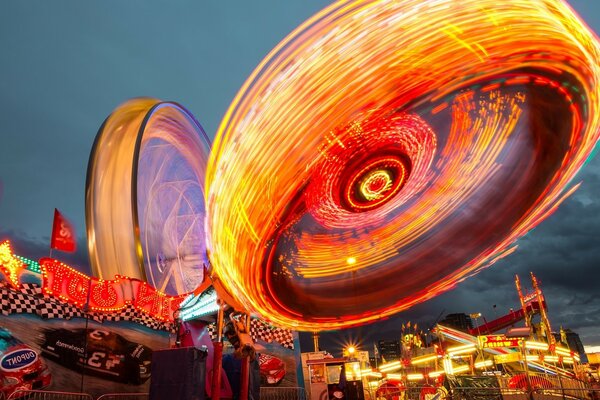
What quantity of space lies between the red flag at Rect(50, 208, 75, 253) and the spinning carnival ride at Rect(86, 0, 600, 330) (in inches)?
31.5

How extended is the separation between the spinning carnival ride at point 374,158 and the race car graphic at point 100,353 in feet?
8.14

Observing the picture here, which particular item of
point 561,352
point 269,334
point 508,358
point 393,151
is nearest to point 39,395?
point 269,334

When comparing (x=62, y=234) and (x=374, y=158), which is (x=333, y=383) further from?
(x=62, y=234)

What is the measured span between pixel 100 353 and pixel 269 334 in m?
7.67

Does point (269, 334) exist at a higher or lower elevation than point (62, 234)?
lower

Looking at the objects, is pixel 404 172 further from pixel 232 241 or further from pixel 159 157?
pixel 159 157

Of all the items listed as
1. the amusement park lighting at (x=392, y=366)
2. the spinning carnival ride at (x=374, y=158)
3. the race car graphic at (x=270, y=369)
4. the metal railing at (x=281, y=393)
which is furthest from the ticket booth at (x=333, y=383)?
the amusement park lighting at (x=392, y=366)

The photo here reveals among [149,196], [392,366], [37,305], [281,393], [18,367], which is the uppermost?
[149,196]

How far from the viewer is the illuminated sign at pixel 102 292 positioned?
12812 millimetres

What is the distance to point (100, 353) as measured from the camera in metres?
13.5

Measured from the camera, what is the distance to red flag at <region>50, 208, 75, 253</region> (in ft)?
46.8

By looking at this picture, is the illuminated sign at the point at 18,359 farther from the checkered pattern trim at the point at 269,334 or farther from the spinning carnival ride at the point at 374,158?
the checkered pattern trim at the point at 269,334

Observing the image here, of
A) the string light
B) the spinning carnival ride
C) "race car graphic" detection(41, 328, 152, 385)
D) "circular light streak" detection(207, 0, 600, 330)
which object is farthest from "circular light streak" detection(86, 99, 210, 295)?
"circular light streak" detection(207, 0, 600, 330)

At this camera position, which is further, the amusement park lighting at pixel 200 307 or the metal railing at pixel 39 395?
the amusement park lighting at pixel 200 307
